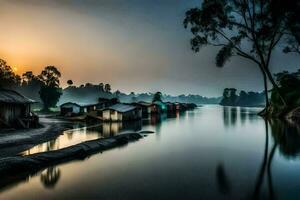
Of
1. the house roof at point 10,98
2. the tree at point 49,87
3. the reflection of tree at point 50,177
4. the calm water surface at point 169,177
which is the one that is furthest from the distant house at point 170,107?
the reflection of tree at point 50,177

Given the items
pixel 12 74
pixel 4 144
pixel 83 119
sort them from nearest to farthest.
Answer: pixel 4 144 → pixel 83 119 → pixel 12 74

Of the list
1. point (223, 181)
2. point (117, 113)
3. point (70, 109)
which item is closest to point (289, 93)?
point (117, 113)

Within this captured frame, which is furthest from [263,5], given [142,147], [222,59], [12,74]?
[12,74]

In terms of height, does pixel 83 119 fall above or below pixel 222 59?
below

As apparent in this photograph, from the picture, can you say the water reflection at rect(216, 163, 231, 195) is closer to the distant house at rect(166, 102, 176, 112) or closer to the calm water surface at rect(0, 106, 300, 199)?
the calm water surface at rect(0, 106, 300, 199)

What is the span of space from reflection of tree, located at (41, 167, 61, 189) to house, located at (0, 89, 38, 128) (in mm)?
21820

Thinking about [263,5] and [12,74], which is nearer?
[263,5]

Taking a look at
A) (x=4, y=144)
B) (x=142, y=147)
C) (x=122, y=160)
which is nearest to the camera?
(x=122, y=160)

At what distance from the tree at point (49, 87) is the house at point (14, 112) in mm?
60284

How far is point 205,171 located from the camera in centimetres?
1994

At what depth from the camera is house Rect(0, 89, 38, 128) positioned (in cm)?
3766

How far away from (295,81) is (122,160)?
66.9m

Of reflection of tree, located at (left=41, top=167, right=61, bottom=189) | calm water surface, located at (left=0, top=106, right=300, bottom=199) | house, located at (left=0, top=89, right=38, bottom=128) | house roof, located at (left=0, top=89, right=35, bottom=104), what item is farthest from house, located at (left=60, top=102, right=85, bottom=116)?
reflection of tree, located at (left=41, top=167, right=61, bottom=189)

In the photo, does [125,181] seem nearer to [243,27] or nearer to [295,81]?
[243,27]
